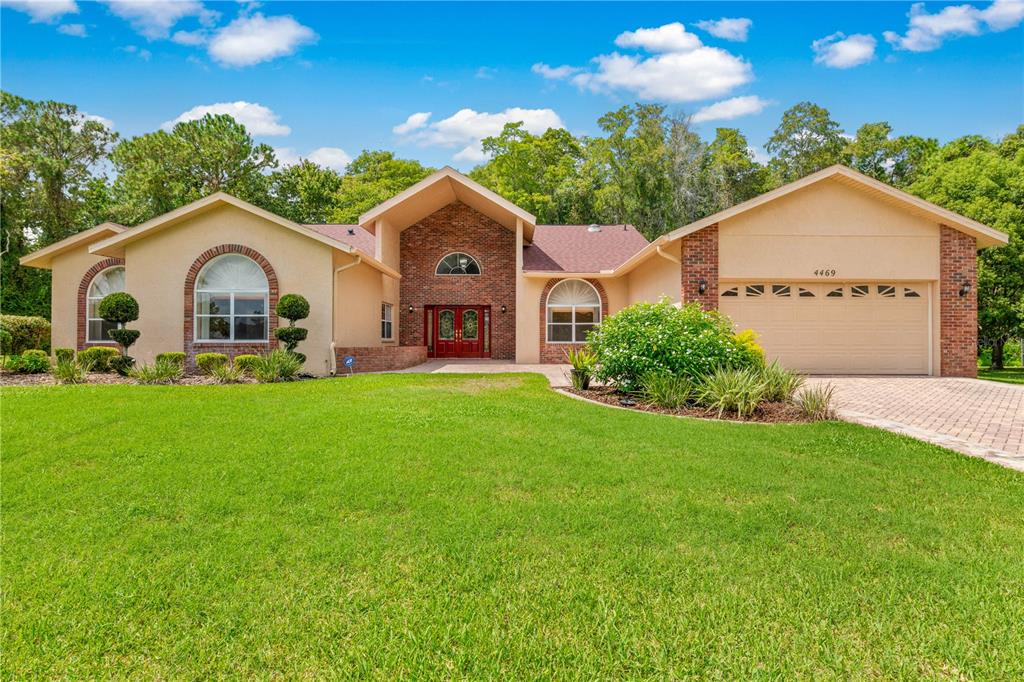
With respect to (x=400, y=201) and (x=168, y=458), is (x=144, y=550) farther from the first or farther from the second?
(x=400, y=201)

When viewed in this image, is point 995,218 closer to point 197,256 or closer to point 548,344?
point 548,344

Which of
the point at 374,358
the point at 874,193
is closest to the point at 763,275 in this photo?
the point at 874,193

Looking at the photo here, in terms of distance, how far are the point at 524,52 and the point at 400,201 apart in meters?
5.99

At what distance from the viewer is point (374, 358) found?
14508 mm

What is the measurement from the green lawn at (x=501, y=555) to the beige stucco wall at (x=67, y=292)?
12397 mm

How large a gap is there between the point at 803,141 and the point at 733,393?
36.0 m

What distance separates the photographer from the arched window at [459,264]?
19609 mm

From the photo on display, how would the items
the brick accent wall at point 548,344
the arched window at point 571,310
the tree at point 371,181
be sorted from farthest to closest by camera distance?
the tree at point 371,181 < the arched window at point 571,310 < the brick accent wall at point 548,344

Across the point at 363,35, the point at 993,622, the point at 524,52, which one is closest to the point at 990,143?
the point at 524,52

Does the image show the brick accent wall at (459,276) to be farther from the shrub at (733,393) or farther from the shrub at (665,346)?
the shrub at (733,393)


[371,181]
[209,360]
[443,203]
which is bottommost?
[209,360]

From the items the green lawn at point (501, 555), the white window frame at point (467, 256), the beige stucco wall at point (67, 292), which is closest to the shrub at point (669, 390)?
the green lawn at point (501, 555)

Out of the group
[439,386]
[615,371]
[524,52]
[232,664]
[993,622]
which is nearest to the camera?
[232,664]

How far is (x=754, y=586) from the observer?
300cm
